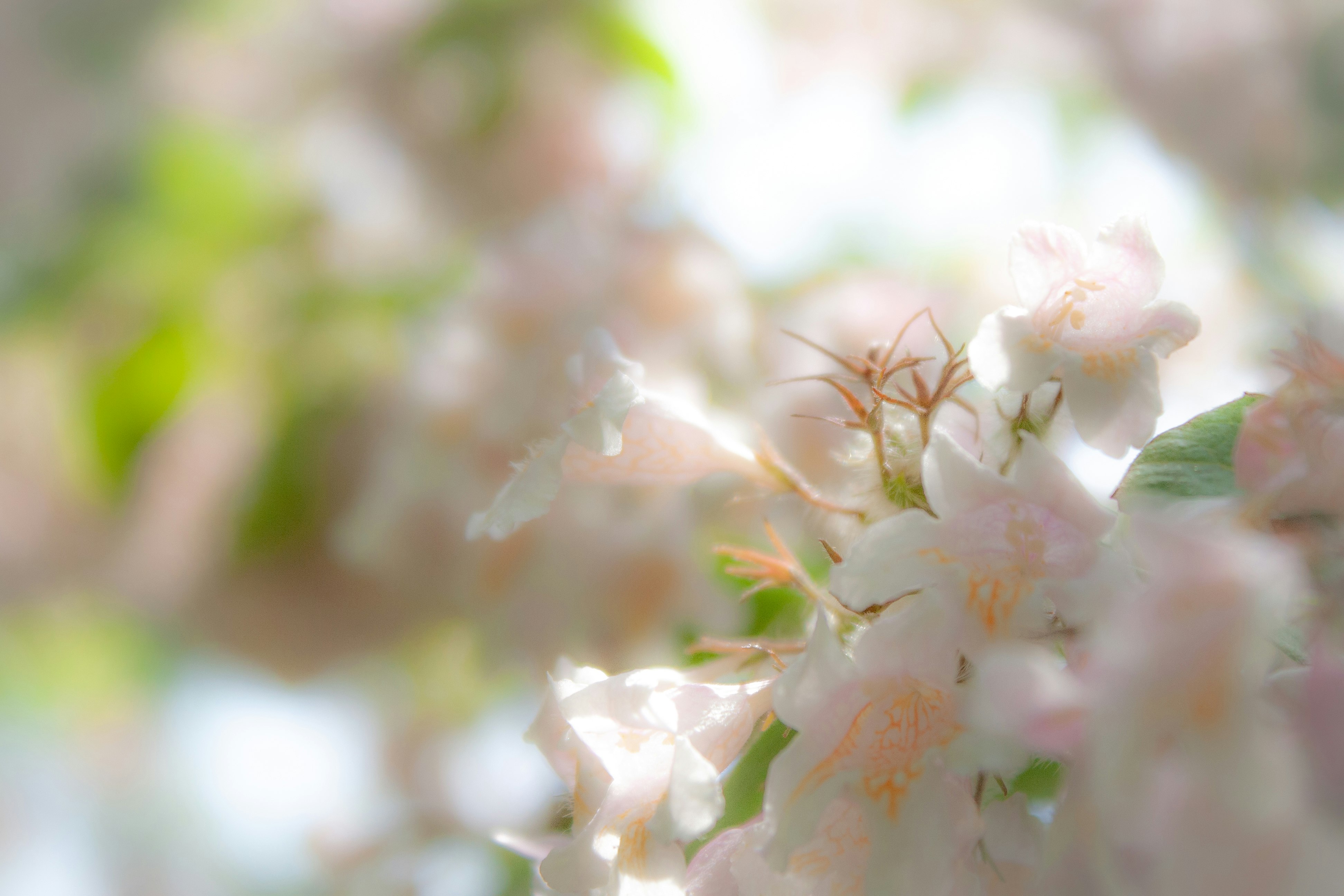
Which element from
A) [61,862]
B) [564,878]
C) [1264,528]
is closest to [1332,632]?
[1264,528]

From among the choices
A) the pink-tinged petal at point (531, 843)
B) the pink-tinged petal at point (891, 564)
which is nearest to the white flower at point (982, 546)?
the pink-tinged petal at point (891, 564)

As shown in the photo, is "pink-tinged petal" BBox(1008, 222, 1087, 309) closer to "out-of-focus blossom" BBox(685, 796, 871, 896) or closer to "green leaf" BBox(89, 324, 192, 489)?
"out-of-focus blossom" BBox(685, 796, 871, 896)

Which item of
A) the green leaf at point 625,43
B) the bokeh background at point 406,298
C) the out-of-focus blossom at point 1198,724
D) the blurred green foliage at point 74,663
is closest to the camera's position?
the out-of-focus blossom at point 1198,724

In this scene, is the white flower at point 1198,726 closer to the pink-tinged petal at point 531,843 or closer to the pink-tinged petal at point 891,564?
the pink-tinged petal at point 891,564

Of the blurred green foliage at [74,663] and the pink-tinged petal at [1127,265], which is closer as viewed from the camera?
the pink-tinged petal at [1127,265]

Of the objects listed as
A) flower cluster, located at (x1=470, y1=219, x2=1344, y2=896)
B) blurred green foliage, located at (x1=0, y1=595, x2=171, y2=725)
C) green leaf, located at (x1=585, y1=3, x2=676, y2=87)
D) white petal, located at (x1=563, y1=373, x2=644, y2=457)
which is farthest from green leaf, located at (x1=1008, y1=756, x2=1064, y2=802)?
blurred green foliage, located at (x1=0, y1=595, x2=171, y2=725)
